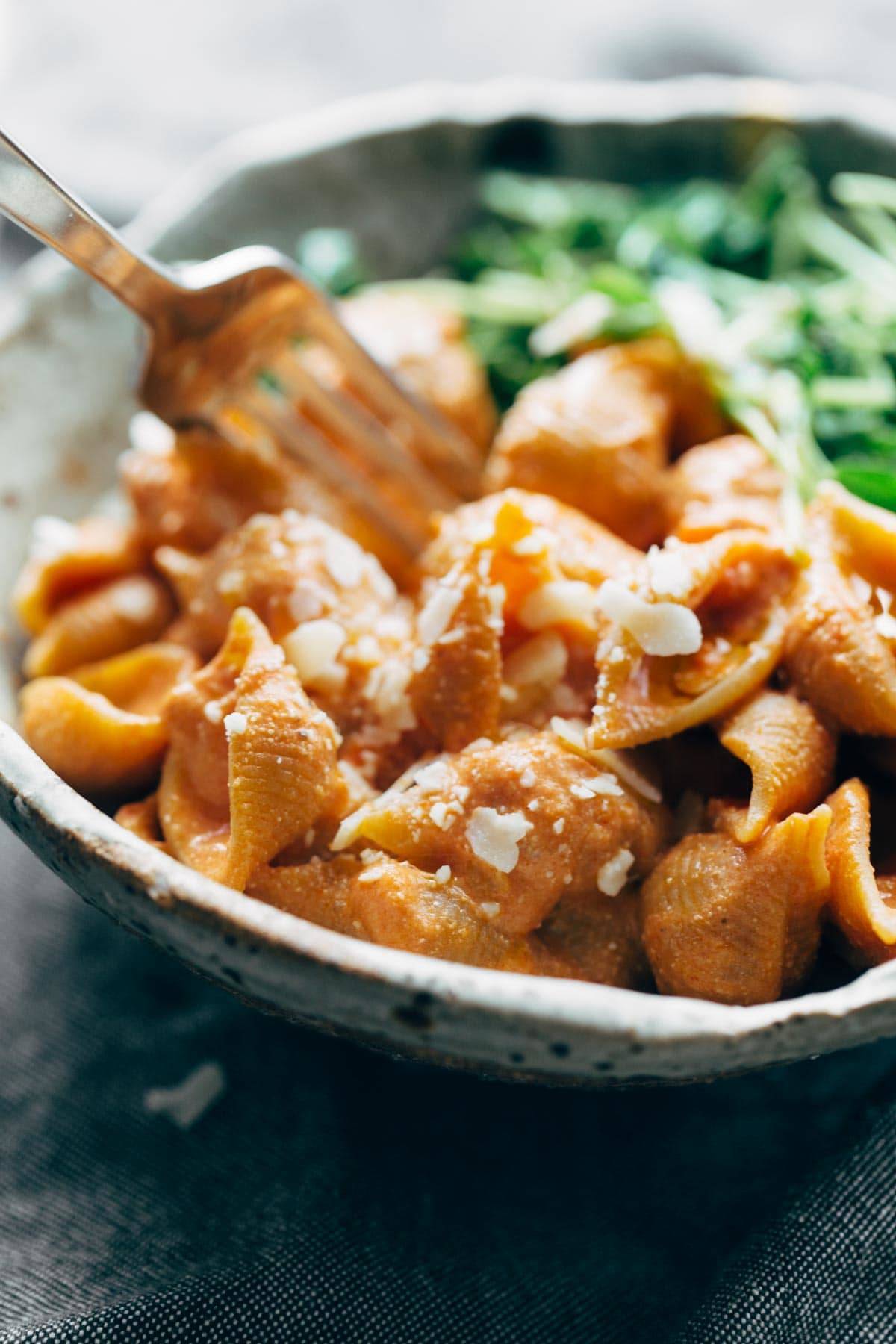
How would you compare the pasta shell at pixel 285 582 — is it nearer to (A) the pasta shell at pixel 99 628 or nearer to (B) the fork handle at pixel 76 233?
(A) the pasta shell at pixel 99 628

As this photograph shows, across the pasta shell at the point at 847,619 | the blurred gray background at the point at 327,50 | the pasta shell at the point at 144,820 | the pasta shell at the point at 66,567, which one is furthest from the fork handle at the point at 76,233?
the blurred gray background at the point at 327,50

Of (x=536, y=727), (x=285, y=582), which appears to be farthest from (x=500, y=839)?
(x=285, y=582)

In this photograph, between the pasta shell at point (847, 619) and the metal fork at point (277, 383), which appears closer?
the pasta shell at point (847, 619)

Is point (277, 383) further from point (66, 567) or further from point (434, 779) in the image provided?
point (434, 779)

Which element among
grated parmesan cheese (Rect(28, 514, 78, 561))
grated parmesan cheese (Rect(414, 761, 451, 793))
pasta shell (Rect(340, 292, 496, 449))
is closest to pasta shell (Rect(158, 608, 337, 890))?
grated parmesan cheese (Rect(414, 761, 451, 793))

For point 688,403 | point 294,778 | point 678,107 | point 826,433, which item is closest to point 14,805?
point 294,778

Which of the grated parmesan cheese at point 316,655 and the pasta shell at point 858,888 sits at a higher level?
the grated parmesan cheese at point 316,655
